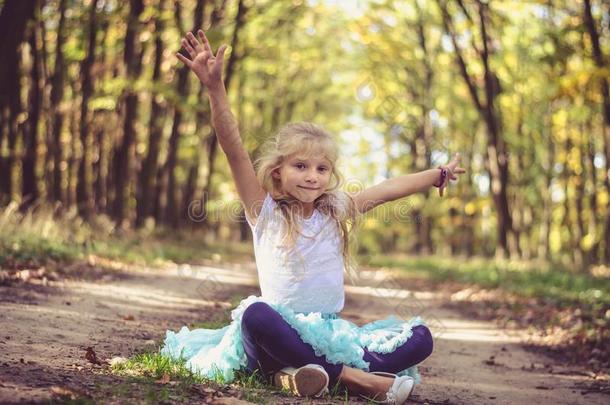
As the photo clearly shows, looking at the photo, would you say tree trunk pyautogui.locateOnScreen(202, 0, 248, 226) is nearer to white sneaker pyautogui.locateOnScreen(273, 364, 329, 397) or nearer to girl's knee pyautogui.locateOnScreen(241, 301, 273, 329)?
girl's knee pyautogui.locateOnScreen(241, 301, 273, 329)

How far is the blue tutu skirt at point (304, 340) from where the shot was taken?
4.42m

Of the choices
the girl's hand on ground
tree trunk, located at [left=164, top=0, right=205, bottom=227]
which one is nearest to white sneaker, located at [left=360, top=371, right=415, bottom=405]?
the girl's hand on ground

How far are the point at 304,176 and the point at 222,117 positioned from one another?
0.62 meters

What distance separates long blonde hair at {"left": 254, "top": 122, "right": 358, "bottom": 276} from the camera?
4695 mm

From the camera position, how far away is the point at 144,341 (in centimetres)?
570

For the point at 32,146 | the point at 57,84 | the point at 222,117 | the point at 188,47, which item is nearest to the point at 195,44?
the point at 188,47

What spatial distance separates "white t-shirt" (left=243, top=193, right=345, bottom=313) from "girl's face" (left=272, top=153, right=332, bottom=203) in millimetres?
156

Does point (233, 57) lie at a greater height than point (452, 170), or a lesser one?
greater

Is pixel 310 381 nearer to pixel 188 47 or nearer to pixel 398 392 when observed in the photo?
pixel 398 392

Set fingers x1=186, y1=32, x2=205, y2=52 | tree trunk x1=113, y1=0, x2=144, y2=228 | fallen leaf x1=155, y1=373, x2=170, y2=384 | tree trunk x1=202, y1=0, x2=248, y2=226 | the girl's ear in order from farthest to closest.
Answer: tree trunk x1=202, y1=0, x2=248, y2=226, tree trunk x1=113, y1=0, x2=144, y2=228, the girl's ear, fingers x1=186, y1=32, x2=205, y2=52, fallen leaf x1=155, y1=373, x2=170, y2=384

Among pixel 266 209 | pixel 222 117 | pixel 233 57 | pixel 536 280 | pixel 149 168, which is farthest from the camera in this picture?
pixel 233 57

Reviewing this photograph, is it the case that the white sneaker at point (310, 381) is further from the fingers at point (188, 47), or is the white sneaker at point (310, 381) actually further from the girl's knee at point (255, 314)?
the fingers at point (188, 47)

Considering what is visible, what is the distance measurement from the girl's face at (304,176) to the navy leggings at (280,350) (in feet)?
2.50

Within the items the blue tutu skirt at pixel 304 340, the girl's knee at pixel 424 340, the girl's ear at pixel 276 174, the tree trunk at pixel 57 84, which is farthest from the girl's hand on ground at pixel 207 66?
the tree trunk at pixel 57 84
